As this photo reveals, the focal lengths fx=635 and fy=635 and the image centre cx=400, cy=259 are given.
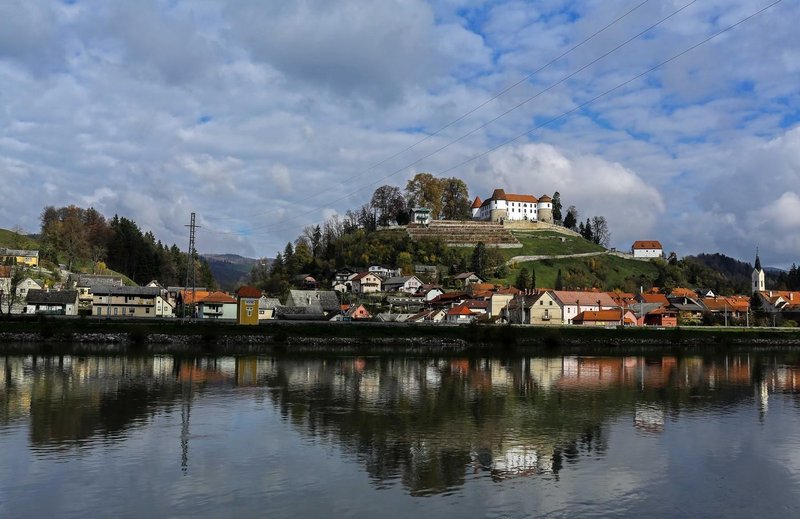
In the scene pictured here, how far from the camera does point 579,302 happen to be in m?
85.4

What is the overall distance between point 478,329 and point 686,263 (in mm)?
83713

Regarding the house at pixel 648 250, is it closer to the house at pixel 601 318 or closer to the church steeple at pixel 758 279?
the church steeple at pixel 758 279

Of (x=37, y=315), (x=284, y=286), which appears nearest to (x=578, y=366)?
(x=37, y=315)

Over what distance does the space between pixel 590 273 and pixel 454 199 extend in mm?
36407

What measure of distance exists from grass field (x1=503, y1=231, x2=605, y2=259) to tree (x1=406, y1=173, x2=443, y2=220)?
59.3 feet

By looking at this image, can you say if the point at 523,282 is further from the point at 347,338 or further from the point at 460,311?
the point at 347,338

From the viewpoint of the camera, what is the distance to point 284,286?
110 m

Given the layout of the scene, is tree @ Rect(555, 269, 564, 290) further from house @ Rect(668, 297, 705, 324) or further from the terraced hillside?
house @ Rect(668, 297, 705, 324)

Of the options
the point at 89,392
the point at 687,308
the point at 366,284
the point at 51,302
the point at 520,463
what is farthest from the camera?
the point at 366,284

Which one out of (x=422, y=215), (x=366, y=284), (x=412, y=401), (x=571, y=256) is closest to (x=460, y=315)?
(x=366, y=284)

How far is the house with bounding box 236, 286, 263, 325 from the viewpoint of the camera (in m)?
68.9

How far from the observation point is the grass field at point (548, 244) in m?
127

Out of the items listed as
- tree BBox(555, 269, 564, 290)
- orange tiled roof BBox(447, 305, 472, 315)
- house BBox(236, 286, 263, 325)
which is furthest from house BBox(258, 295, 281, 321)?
tree BBox(555, 269, 564, 290)

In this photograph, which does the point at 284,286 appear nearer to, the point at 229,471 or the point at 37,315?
the point at 37,315
